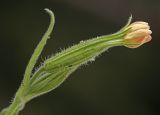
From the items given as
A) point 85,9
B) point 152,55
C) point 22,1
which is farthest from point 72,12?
point 152,55

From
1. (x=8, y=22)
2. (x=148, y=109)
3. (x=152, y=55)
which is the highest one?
(x=8, y=22)

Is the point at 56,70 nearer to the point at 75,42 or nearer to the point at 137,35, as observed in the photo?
the point at 137,35

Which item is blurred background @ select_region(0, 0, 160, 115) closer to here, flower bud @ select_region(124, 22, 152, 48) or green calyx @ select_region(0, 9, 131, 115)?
flower bud @ select_region(124, 22, 152, 48)

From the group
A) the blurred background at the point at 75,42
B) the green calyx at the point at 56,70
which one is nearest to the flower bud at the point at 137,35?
the green calyx at the point at 56,70

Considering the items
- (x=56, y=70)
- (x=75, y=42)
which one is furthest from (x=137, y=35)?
(x=75, y=42)

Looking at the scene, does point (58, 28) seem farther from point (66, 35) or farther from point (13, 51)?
point (13, 51)
